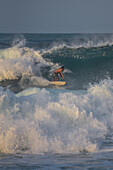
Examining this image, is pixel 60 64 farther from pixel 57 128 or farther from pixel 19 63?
pixel 57 128

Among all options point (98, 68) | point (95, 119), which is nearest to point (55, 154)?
point (95, 119)

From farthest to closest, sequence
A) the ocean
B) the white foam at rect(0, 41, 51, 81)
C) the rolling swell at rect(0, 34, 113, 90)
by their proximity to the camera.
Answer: the white foam at rect(0, 41, 51, 81) → the rolling swell at rect(0, 34, 113, 90) → the ocean

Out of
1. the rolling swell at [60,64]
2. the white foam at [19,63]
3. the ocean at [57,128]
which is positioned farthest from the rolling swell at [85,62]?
the white foam at [19,63]

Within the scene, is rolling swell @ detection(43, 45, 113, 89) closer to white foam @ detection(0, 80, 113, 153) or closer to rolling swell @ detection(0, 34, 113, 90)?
rolling swell @ detection(0, 34, 113, 90)

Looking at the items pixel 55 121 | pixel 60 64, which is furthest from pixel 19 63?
pixel 55 121

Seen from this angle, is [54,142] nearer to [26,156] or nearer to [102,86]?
[26,156]

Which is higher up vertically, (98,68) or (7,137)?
(98,68)

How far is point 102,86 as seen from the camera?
12.0 meters

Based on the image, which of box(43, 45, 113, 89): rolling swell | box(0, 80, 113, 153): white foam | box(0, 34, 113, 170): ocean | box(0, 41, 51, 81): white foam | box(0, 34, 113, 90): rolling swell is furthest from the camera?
box(0, 41, 51, 81): white foam

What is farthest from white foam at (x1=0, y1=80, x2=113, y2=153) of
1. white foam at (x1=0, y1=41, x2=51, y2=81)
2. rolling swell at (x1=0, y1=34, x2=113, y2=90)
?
white foam at (x1=0, y1=41, x2=51, y2=81)

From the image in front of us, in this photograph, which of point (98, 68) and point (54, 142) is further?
point (98, 68)

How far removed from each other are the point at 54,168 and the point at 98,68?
13.6m

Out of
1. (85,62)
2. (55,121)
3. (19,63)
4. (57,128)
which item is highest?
(85,62)

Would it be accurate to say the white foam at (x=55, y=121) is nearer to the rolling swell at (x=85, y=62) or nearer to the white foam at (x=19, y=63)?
the rolling swell at (x=85, y=62)
